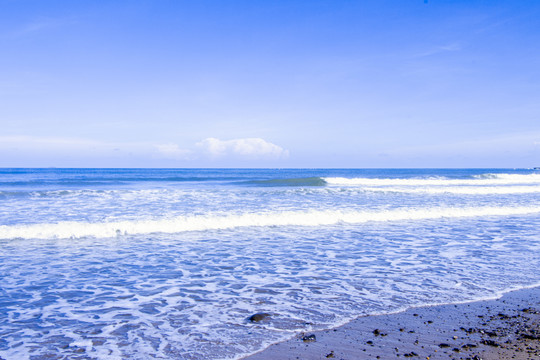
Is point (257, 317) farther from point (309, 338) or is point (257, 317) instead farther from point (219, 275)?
point (219, 275)

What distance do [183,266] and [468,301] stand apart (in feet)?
16.9

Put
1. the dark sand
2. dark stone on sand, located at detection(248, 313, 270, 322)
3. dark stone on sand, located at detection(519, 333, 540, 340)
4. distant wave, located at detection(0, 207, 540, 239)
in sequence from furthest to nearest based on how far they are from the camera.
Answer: distant wave, located at detection(0, 207, 540, 239), dark stone on sand, located at detection(248, 313, 270, 322), dark stone on sand, located at detection(519, 333, 540, 340), the dark sand

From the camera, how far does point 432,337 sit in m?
4.50

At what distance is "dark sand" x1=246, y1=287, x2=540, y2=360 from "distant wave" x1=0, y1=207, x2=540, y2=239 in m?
8.36

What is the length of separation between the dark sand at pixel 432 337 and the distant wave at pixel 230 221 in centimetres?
836

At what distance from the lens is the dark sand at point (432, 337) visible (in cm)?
407

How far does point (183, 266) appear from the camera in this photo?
25.9 ft

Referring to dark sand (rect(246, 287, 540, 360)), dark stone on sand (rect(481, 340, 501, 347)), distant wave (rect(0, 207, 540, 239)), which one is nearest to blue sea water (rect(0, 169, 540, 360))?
distant wave (rect(0, 207, 540, 239))

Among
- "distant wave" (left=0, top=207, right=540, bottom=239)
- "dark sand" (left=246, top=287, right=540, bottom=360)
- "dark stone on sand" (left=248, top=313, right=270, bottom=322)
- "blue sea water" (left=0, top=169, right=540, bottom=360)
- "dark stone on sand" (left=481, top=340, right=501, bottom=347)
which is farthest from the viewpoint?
"distant wave" (left=0, top=207, right=540, bottom=239)

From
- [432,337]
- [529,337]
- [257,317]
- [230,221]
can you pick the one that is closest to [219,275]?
[257,317]

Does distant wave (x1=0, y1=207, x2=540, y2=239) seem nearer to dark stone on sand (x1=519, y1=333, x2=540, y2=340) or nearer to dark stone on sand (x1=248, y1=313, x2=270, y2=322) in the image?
dark stone on sand (x1=248, y1=313, x2=270, y2=322)

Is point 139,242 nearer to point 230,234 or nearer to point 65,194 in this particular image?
point 230,234

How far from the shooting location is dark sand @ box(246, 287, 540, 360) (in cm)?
407

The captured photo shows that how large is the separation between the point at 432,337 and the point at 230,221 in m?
9.54
